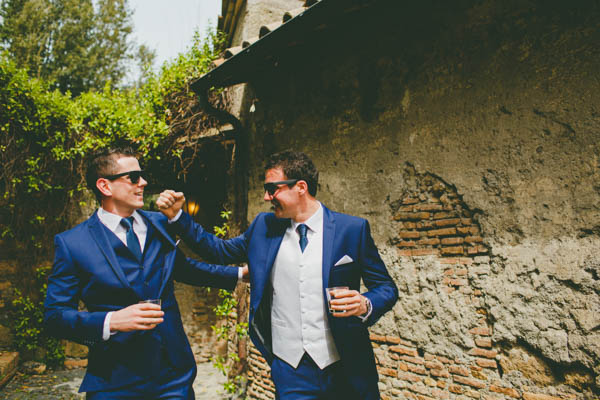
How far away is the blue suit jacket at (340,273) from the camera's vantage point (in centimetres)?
215

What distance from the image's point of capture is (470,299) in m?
2.94

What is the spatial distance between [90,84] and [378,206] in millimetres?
18244

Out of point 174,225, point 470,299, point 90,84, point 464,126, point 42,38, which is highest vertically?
point 42,38

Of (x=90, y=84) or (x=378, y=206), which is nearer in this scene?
(x=378, y=206)

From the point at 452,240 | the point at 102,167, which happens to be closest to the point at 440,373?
the point at 452,240

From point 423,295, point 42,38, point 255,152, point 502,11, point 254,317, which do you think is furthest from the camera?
point 42,38

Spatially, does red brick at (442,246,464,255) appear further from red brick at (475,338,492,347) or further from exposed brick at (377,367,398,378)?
exposed brick at (377,367,398,378)

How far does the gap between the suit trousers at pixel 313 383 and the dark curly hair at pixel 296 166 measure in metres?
1.05

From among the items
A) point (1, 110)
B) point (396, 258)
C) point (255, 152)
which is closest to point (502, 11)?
point (396, 258)

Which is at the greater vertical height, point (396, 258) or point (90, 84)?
point (90, 84)

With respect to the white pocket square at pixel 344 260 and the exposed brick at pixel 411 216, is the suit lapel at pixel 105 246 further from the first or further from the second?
the exposed brick at pixel 411 216

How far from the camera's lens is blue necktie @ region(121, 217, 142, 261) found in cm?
215

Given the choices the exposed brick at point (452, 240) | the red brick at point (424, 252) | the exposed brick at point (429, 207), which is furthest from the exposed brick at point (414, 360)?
the exposed brick at point (429, 207)

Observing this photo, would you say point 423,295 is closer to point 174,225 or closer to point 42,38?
point 174,225
